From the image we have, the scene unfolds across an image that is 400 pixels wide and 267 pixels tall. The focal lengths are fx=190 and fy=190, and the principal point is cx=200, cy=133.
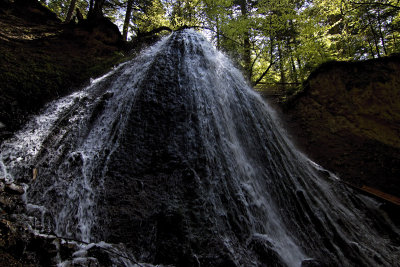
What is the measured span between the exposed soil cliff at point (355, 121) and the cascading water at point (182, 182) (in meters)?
1.54

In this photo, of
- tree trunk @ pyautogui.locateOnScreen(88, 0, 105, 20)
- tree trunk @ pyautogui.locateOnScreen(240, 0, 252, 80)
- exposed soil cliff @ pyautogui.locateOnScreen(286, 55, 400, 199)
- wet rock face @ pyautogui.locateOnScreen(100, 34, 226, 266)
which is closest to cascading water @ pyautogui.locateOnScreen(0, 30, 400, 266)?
wet rock face @ pyautogui.locateOnScreen(100, 34, 226, 266)

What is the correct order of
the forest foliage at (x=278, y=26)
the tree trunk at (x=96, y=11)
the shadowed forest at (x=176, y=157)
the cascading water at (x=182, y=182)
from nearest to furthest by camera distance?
the shadowed forest at (x=176, y=157)
the cascading water at (x=182, y=182)
the tree trunk at (x=96, y=11)
the forest foliage at (x=278, y=26)

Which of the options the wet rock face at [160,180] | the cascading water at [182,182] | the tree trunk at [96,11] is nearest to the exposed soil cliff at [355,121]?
the cascading water at [182,182]

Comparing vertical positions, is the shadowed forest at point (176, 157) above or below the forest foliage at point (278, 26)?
below

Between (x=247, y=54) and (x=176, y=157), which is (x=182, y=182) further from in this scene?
(x=247, y=54)

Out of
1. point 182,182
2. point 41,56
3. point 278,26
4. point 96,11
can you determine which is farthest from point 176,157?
point 278,26

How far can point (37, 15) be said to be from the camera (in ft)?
24.1

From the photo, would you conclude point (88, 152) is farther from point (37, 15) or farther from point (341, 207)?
point (37, 15)

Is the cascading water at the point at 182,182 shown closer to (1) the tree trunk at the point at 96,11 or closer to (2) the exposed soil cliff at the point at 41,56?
(2) the exposed soil cliff at the point at 41,56

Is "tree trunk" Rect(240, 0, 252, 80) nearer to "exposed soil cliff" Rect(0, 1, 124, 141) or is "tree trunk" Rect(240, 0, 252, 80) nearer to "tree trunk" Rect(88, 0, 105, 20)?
"exposed soil cliff" Rect(0, 1, 124, 141)

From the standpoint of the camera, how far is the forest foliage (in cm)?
936

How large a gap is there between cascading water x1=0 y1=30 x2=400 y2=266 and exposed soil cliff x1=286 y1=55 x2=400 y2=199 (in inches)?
60.5

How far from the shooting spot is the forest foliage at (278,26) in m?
9.36

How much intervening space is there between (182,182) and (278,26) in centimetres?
956
